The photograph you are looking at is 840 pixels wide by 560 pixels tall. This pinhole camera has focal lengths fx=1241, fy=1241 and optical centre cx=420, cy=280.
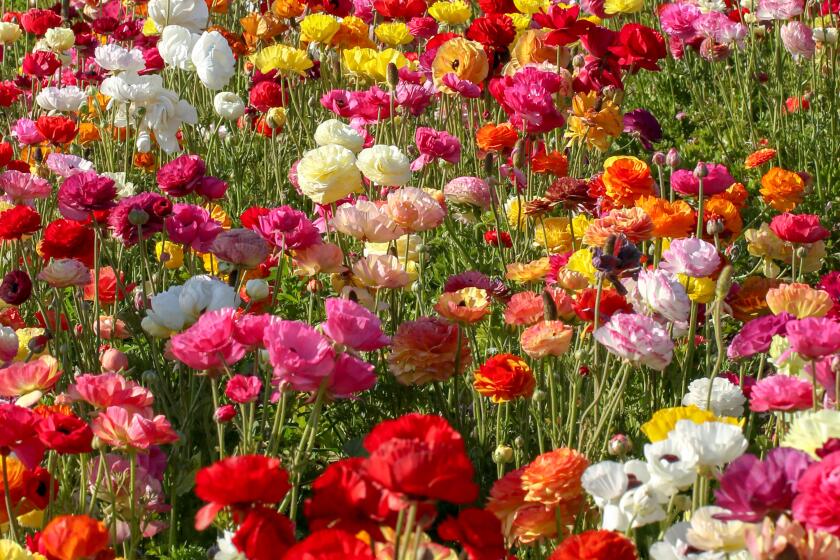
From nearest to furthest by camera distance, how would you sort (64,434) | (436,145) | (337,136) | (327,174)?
(64,434) → (327,174) → (337,136) → (436,145)

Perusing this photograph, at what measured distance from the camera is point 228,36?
508 cm

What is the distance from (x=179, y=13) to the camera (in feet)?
14.4

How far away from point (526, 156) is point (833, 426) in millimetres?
1940

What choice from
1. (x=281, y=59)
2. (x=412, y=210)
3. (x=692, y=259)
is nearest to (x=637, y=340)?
(x=692, y=259)

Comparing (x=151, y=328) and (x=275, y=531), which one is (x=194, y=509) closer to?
(x=151, y=328)

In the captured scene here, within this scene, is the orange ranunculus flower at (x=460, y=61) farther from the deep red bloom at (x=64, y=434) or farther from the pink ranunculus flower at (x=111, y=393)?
the deep red bloom at (x=64, y=434)

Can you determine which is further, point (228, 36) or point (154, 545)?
point (228, 36)

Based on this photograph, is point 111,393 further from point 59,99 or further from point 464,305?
point 59,99

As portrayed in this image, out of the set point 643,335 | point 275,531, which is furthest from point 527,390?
point 275,531

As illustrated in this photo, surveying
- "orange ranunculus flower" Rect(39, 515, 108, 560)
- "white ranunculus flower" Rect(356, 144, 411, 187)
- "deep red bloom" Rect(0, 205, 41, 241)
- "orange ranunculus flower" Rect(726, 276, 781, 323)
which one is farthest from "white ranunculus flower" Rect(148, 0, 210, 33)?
"orange ranunculus flower" Rect(39, 515, 108, 560)

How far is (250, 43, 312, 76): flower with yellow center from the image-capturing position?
13.4 feet

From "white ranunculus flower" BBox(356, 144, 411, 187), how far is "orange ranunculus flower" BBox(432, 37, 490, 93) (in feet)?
2.52

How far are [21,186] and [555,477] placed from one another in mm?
1696

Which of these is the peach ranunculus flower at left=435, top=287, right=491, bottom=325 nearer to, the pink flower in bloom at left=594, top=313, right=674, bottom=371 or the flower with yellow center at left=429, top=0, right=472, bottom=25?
the pink flower in bloom at left=594, top=313, right=674, bottom=371
